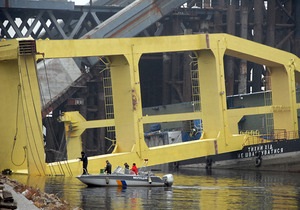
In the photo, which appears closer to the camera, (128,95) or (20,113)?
(20,113)

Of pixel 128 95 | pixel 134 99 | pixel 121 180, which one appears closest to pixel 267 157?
pixel 134 99

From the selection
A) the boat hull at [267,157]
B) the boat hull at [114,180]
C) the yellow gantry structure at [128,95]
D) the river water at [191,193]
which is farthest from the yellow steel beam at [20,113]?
the boat hull at [267,157]

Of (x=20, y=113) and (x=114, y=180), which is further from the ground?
(x=20, y=113)

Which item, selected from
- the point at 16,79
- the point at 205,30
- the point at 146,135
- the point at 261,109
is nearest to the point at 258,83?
the point at 205,30

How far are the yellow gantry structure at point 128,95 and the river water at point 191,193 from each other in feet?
7.80

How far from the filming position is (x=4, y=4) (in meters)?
73.3

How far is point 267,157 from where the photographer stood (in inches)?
2323

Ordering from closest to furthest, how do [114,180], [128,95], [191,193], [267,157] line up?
[191,193] → [114,180] → [128,95] → [267,157]

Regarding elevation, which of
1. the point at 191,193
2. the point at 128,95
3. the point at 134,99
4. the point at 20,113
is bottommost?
the point at 191,193

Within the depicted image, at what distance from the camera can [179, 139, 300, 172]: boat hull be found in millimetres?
57812

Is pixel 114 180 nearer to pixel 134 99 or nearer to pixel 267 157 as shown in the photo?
pixel 134 99

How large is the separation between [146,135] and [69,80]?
6715mm

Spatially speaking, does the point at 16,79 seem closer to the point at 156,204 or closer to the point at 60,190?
the point at 60,190

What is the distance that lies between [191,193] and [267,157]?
59.6 ft
